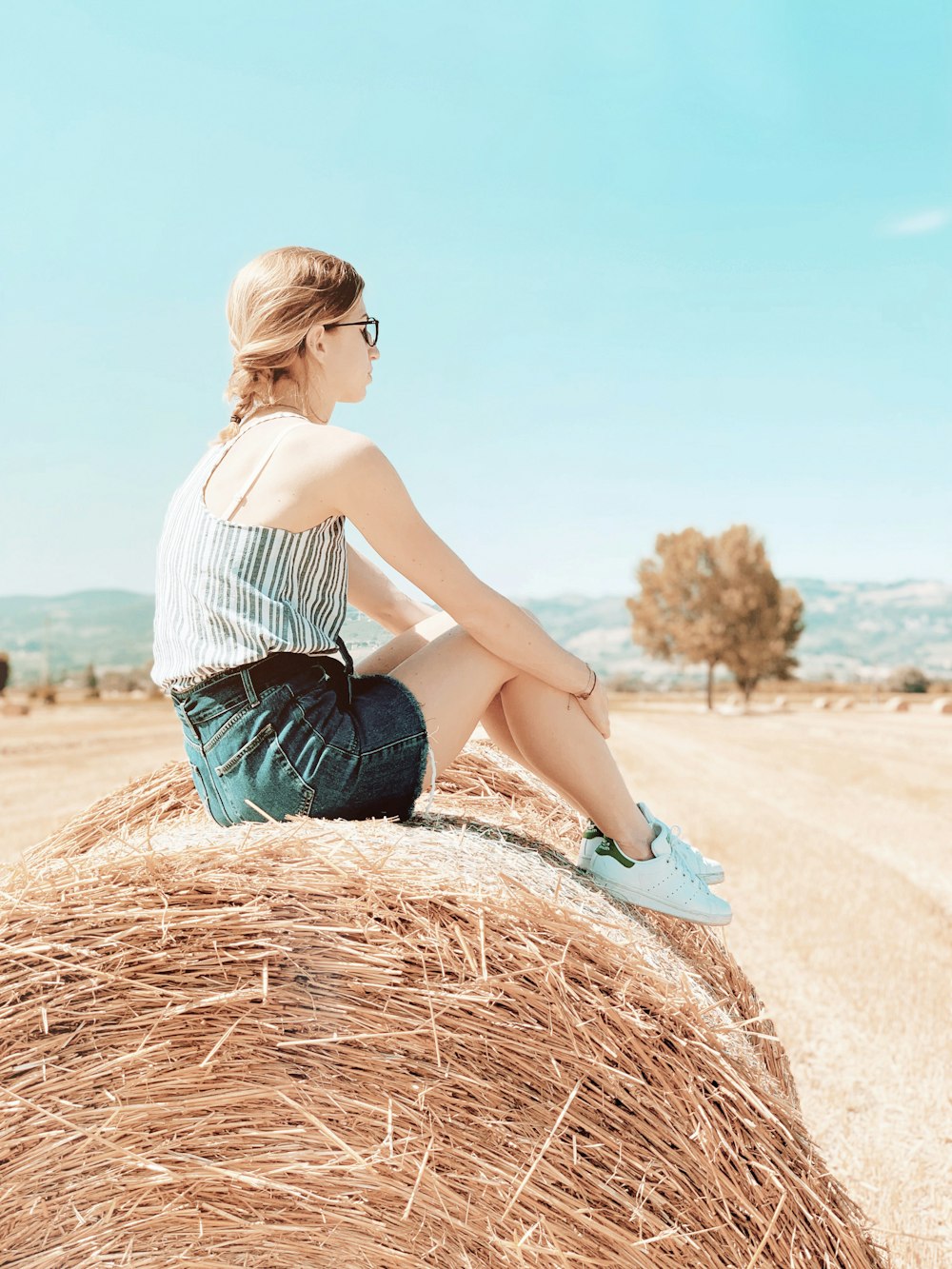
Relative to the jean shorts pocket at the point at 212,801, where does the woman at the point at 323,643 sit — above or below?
above

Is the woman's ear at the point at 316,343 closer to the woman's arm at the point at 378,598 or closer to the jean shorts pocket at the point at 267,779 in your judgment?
the woman's arm at the point at 378,598

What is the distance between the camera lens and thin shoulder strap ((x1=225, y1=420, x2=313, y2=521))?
230 centimetres

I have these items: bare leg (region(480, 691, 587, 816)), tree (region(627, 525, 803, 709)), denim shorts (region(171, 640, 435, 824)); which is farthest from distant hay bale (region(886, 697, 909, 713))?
denim shorts (region(171, 640, 435, 824))

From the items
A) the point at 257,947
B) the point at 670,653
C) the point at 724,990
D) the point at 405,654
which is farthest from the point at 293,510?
the point at 670,653

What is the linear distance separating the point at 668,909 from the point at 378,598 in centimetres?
119

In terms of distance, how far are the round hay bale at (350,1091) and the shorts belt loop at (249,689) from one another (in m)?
0.40

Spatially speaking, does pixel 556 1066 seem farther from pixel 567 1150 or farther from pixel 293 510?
pixel 293 510

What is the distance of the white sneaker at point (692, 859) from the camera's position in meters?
2.60

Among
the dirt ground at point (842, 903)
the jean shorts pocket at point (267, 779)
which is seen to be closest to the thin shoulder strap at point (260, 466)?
the jean shorts pocket at point (267, 779)

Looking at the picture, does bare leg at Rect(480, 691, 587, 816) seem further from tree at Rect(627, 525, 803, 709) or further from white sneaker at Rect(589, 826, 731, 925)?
tree at Rect(627, 525, 803, 709)

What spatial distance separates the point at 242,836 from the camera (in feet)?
6.66

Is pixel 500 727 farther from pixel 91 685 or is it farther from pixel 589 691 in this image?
pixel 91 685

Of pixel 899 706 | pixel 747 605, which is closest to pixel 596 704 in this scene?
pixel 899 706

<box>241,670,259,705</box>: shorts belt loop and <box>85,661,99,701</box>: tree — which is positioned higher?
<box>241,670,259,705</box>: shorts belt loop
